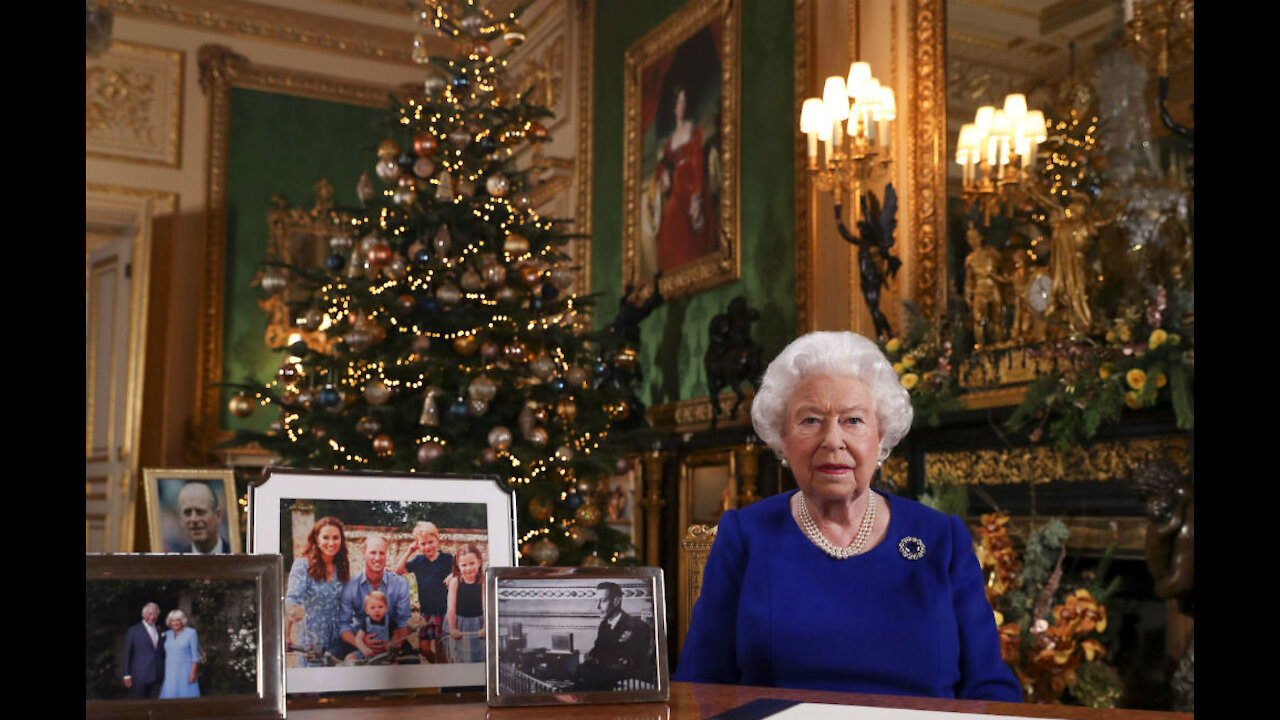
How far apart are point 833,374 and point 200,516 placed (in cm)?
229

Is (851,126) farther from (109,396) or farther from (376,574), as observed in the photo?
(109,396)

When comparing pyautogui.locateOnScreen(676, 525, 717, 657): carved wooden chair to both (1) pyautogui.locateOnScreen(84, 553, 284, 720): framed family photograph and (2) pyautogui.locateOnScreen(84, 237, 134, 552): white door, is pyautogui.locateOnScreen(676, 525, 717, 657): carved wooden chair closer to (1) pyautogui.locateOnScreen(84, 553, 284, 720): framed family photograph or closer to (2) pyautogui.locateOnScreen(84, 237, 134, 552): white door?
(1) pyautogui.locateOnScreen(84, 553, 284, 720): framed family photograph

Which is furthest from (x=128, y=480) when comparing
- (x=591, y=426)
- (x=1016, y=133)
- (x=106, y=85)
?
(x=1016, y=133)

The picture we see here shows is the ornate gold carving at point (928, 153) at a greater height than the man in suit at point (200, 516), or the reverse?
the ornate gold carving at point (928, 153)

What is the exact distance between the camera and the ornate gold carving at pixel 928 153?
17.7 ft

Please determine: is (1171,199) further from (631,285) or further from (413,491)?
(631,285)

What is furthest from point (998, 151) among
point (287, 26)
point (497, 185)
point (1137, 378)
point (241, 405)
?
point (287, 26)

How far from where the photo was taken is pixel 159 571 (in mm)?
1110

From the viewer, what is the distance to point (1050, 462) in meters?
4.44

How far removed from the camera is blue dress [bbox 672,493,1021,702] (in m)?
1.75

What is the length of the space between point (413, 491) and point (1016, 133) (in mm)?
4029

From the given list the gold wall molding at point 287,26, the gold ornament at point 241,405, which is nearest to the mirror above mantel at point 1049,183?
the gold ornament at point 241,405

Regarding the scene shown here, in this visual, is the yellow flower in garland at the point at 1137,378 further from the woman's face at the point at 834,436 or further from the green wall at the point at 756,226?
the green wall at the point at 756,226

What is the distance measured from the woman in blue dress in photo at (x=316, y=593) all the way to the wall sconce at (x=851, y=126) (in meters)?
4.04
